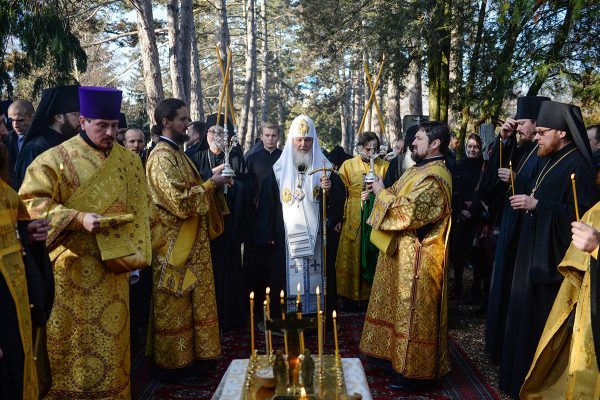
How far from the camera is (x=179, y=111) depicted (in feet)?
15.2

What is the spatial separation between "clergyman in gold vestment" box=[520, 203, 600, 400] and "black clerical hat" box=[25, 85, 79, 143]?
3.39 meters

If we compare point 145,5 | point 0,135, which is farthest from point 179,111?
point 145,5

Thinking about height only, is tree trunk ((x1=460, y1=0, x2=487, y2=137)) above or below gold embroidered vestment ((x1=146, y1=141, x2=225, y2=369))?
above

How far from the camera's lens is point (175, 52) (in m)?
12.7

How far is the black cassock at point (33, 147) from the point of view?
412 cm

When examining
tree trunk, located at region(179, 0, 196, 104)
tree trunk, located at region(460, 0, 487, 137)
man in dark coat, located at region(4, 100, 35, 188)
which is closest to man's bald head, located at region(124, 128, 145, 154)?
man in dark coat, located at region(4, 100, 35, 188)

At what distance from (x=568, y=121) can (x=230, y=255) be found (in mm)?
3649

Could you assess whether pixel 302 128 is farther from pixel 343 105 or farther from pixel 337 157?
pixel 343 105

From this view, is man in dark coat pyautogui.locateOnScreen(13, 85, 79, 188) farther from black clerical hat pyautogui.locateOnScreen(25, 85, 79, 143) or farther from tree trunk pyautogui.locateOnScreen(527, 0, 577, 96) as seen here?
tree trunk pyautogui.locateOnScreen(527, 0, 577, 96)

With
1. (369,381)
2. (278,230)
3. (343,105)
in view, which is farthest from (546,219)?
(343,105)

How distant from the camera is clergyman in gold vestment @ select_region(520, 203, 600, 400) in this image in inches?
128

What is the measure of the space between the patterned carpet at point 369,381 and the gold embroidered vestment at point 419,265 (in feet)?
0.66

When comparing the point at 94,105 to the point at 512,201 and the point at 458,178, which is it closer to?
the point at 512,201

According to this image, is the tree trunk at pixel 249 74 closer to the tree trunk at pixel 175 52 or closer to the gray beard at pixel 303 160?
the tree trunk at pixel 175 52
